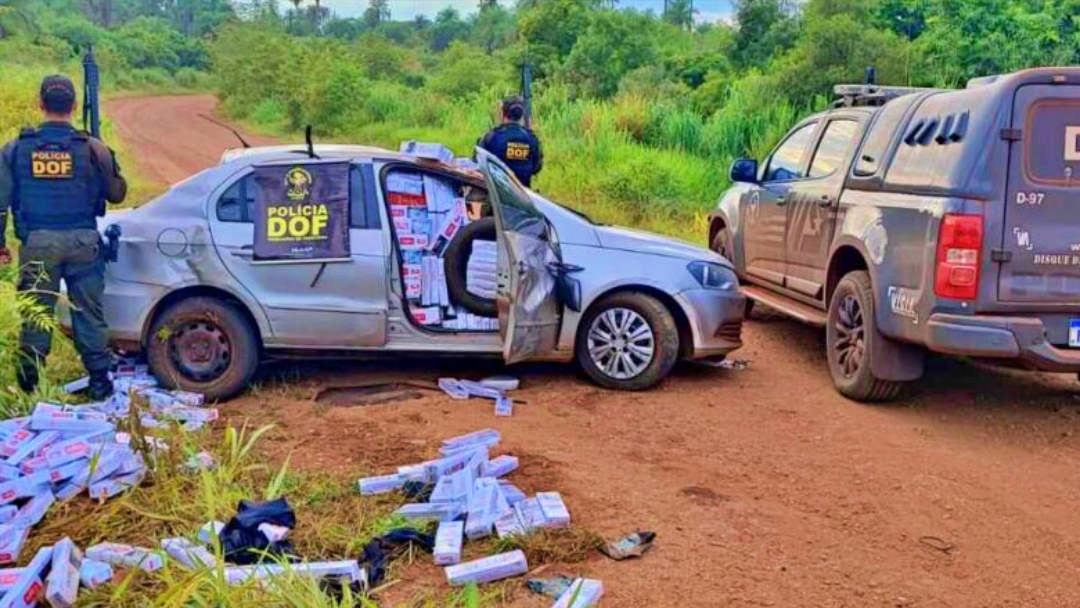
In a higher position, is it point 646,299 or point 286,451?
point 646,299


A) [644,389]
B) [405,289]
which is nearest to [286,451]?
[405,289]

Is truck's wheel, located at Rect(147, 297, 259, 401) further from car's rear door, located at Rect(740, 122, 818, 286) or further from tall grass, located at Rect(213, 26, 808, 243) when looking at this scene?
tall grass, located at Rect(213, 26, 808, 243)

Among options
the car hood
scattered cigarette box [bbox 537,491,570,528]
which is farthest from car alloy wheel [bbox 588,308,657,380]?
scattered cigarette box [bbox 537,491,570,528]

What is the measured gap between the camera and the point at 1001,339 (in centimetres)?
564

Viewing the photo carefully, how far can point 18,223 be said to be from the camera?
19.9 ft

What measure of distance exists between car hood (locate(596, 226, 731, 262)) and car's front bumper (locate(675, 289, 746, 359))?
30 centimetres

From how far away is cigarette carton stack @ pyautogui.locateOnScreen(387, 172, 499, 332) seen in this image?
258 inches

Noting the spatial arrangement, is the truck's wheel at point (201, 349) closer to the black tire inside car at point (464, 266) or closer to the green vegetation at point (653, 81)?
the black tire inside car at point (464, 266)

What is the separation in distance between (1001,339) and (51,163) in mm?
5329

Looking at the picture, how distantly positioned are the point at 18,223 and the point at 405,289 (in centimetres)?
225

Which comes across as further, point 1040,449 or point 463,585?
point 1040,449

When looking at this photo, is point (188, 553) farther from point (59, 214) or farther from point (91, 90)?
point (91, 90)

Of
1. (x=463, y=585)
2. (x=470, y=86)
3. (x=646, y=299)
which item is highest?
(x=470, y=86)

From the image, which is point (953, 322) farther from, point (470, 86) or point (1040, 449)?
point (470, 86)
